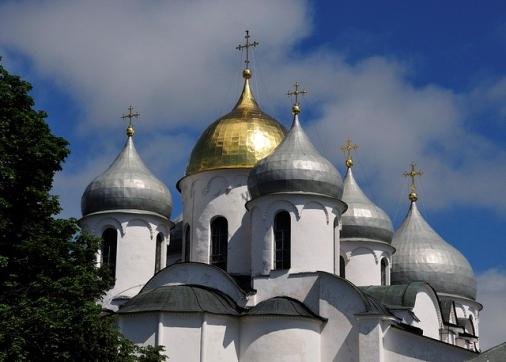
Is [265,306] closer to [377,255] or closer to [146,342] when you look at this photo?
[146,342]

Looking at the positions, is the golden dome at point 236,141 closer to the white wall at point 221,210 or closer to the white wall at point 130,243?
the white wall at point 221,210

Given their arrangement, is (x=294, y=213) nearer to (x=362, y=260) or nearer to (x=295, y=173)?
(x=295, y=173)

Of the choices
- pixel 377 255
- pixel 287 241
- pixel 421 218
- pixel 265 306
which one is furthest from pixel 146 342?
pixel 421 218

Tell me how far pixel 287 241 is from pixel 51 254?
981 cm

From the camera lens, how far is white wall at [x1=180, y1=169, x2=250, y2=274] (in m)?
27.3

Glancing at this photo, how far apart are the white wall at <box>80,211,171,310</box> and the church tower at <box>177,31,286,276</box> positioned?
3.96ft

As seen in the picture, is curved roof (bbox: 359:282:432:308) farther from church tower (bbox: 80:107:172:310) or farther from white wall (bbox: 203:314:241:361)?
church tower (bbox: 80:107:172:310)

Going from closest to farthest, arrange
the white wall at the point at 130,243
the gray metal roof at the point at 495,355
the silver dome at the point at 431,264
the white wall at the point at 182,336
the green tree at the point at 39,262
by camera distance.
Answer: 1. the green tree at the point at 39,262
2. the gray metal roof at the point at 495,355
3. the white wall at the point at 182,336
4. the white wall at the point at 130,243
5. the silver dome at the point at 431,264

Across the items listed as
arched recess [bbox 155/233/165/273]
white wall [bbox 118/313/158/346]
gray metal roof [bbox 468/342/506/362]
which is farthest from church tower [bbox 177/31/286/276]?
gray metal roof [bbox 468/342/506/362]

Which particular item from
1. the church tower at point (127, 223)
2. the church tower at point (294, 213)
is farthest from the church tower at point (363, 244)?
the church tower at point (127, 223)

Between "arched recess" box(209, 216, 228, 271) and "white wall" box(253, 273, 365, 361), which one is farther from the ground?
"arched recess" box(209, 216, 228, 271)

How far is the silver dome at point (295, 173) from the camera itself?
25.5 meters

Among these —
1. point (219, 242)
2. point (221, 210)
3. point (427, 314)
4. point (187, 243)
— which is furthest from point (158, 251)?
point (427, 314)

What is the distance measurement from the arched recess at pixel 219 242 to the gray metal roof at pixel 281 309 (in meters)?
3.59
